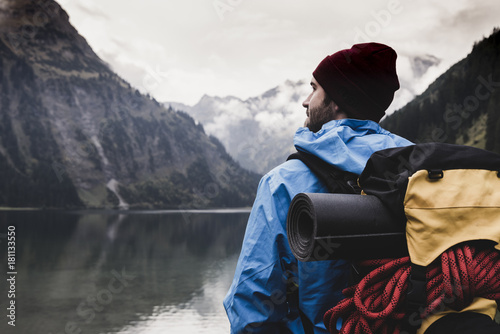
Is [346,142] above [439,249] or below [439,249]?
above

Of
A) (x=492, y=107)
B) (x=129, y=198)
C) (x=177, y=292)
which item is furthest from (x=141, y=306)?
(x=129, y=198)

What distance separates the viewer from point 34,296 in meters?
42.0

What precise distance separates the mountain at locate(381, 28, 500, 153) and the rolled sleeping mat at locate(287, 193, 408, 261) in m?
89.0

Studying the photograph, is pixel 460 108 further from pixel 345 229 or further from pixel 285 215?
pixel 345 229

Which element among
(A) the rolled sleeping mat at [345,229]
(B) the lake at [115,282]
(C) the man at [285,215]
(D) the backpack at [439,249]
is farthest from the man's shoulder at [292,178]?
(B) the lake at [115,282]

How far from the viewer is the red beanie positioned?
7.97 feet

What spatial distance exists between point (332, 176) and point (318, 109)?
0.61m

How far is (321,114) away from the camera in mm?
2551

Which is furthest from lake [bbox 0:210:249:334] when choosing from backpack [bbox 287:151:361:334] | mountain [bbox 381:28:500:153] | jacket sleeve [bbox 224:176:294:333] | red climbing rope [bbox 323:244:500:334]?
mountain [bbox 381:28:500:153]

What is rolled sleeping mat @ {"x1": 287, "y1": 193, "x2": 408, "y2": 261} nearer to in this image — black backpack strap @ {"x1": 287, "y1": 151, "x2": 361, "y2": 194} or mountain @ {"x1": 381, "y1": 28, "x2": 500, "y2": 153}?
black backpack strap @ {"x1": 287, "y1": 151, "x2": 361, "y2": 194}

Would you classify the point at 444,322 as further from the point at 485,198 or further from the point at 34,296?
the point at 34,296

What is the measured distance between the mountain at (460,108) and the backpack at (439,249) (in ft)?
292

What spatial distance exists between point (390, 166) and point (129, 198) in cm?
20728

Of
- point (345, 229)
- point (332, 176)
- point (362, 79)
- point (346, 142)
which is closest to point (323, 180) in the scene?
point (332, 176)
